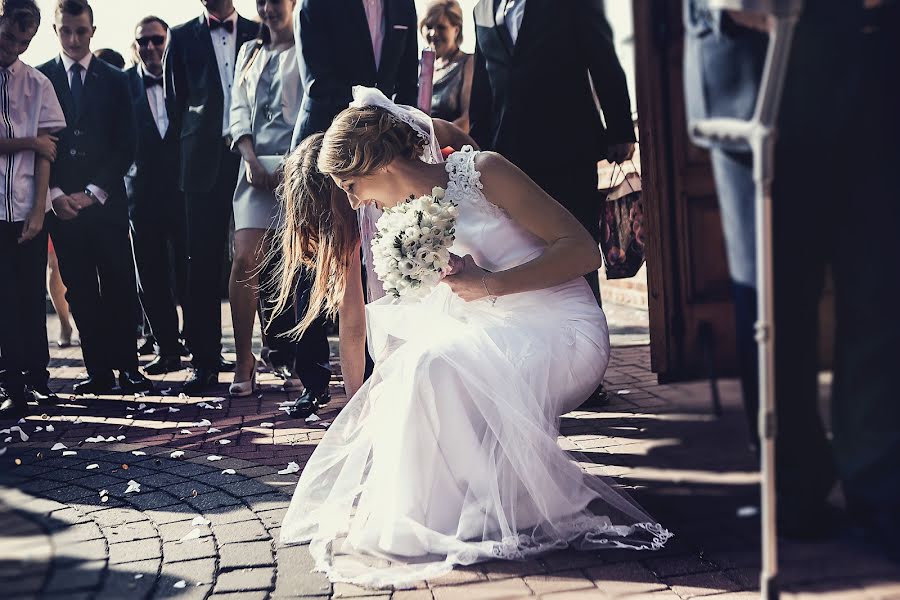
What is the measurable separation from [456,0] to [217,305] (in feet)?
8.19

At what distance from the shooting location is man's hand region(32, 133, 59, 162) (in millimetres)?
5094

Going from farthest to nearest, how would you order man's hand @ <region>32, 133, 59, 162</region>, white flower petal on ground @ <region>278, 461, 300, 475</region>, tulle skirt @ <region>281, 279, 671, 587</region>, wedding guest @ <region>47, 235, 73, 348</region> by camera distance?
1. wedding guest @ <region>47, 235, 73, 348</region>
2. man's hand @ <region>32, 133, 59, 162</region>
3. white flower petal on ground @ <region>278, 461, 300, 475</region>
4. tulle skirt @ <region>281, 279, 671, 587</region>

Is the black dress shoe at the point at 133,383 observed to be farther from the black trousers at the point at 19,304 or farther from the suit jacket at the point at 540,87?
the suit jacket at the point at 540,87

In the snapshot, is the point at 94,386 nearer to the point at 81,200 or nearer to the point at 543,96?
the point at 81,200

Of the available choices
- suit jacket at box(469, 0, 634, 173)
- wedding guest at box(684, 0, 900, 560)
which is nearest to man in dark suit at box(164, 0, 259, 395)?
suit jacket at box(469, 0, 634, 173)

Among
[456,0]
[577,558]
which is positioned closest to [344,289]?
[577,558]

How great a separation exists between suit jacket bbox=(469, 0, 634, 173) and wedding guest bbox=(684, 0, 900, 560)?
2.28m

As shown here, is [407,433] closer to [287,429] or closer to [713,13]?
[713,13]

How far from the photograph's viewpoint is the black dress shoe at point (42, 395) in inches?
216

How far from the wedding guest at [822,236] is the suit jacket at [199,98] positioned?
15.7 ft

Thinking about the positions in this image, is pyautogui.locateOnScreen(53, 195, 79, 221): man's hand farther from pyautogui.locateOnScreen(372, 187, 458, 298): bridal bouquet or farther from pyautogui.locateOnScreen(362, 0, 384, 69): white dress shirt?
pyautogui.locateOnScreen(372, 187, 458, 298): bridal bouquet

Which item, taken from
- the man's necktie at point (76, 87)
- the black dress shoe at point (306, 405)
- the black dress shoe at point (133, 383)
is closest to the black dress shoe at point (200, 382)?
the black dress shoe at point (133, 383)

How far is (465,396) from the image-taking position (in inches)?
102

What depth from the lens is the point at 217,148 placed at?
5.71 metres
